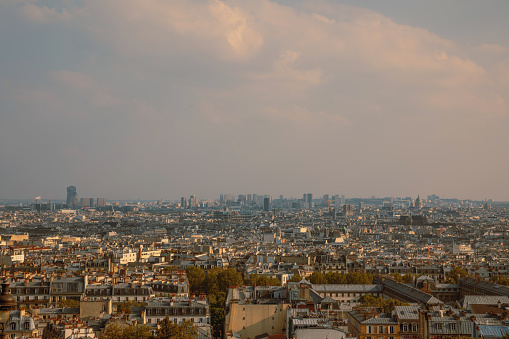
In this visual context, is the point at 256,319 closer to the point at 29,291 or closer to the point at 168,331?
the point at 168,331

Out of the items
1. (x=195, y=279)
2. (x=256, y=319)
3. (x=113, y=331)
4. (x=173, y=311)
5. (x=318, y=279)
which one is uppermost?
(x=113, y=331)

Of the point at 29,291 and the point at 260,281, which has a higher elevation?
the point at 29,291

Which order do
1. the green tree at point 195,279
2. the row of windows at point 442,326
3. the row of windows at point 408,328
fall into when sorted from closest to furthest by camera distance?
the row of windows at point 442,326 → the row of windows at point 408,328 → the green tree at point 195,279

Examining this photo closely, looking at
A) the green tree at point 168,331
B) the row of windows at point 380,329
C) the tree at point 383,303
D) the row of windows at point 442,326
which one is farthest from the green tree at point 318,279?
the green tree at point 168,331

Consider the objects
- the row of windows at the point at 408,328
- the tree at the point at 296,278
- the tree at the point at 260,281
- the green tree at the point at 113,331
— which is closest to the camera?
the green tree at the point at 113,331

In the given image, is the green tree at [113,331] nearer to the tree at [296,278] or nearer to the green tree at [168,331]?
the green tree at [168,331]

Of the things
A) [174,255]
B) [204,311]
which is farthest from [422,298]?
[174,255]

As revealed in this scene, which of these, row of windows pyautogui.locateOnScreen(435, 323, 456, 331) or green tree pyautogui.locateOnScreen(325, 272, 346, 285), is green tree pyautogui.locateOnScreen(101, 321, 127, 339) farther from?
green tree pyautogui.locateOnScreen(325, 272, 346, 285)

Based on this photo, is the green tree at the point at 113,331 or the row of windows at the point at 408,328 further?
the row of windows at the point at 408,328

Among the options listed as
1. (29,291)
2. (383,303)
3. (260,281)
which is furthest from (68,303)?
(383,303)

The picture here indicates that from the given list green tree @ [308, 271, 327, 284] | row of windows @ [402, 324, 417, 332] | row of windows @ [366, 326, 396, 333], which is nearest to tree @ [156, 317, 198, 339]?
row of windows @ [366, 326, 396, 333]

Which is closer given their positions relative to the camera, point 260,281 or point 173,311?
point 173,311
